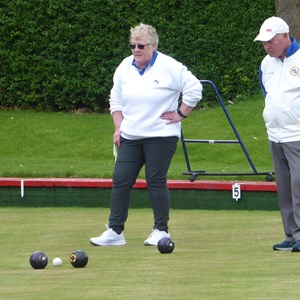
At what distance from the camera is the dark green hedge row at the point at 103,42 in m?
16.2

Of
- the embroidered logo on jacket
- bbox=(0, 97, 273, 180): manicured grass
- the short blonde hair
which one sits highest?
the short blonde hair

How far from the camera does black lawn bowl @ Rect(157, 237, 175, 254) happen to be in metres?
7.46

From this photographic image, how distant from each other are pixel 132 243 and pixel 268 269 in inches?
67.6

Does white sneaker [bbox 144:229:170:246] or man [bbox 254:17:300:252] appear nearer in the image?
man [bbox 254:17:300:252]

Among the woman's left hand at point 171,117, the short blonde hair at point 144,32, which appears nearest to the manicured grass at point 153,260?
the woman's left hand at point 171,117

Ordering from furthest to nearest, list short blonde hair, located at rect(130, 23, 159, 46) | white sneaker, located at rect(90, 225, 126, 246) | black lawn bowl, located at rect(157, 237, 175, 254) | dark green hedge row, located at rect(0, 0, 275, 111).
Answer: dark green hedge row, located at rect(0, 0, 275, 111), white sneaker, located at rect(90, 225, 126, 246), short blonde hair, located at rect(130, 23, 159, 46), black lawn bowl, located at rect(157, 237, 175, 254)

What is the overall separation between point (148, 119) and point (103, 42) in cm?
850

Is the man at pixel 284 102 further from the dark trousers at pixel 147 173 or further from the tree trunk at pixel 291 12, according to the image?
the tree trunk at pixel 291 12

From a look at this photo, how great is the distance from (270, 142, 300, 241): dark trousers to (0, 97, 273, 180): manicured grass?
13.4 ft

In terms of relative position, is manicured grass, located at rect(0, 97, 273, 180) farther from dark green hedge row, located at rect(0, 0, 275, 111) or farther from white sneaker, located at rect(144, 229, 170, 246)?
white sneaker, located at rect(144, 229, 170, 246)

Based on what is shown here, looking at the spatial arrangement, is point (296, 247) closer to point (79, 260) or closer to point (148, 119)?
point (148, 119)

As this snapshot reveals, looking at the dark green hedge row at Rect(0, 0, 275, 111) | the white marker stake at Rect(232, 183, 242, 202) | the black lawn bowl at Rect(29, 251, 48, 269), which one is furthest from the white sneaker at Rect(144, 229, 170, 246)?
the dark green hedge row at Rect(0, 0, 275, 111)

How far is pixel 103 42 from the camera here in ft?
53.8

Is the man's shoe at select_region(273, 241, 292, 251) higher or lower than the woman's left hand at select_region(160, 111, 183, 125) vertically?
lower
